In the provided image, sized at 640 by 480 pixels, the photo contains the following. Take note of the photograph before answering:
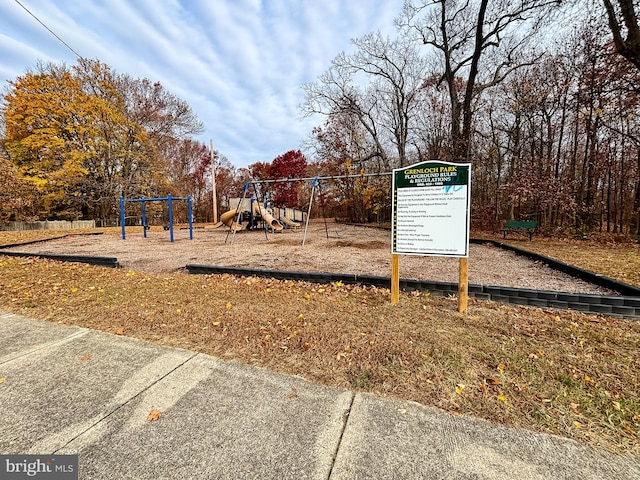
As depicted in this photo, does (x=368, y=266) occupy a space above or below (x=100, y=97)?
below

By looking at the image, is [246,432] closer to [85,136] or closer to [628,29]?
[628,29]

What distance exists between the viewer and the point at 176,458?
1.29m

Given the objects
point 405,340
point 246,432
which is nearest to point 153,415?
point 246,432

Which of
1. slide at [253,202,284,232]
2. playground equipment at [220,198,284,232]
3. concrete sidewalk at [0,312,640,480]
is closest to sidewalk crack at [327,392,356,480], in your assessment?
concrete sidewalk at [0,312,640,480]

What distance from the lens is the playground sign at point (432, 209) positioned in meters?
3.01

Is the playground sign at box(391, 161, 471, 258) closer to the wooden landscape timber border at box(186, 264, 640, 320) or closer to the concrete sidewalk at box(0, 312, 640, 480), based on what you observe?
the wooden landscape timber border at box(186, 264, 640, 320)

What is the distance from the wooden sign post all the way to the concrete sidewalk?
1855mm

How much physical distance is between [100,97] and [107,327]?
20.2 m

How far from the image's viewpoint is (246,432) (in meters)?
1.44

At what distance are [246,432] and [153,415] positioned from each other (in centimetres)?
56

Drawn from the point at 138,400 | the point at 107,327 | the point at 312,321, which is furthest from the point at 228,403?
the point at 107,327

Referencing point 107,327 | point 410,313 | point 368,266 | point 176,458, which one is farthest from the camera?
point 368,266

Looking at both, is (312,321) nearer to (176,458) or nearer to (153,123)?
(176,458)

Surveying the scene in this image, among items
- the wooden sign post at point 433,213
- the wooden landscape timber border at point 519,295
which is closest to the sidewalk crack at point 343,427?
the wooden sign post at point 433,213
